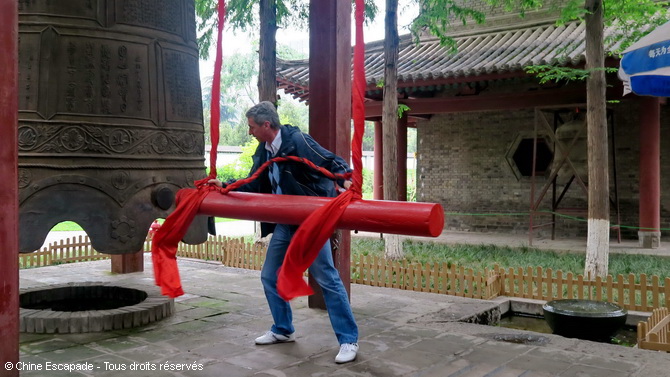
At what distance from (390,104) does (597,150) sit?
3198 mm

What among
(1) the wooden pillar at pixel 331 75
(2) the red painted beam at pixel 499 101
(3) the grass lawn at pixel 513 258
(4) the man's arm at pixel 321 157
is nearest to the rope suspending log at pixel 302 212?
(4) the man's arm at pixel 321 157

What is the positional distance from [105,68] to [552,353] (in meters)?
3.62

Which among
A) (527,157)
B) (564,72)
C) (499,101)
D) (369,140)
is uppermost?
(369,140)

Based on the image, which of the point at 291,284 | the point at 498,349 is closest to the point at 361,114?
the point at 291,284

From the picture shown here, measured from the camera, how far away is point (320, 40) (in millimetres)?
5508

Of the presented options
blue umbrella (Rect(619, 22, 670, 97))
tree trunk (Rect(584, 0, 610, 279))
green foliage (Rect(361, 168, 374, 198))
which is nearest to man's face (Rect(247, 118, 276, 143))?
blue umbrella (Rect(619, 22, 670, 97))

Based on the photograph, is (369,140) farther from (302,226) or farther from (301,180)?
(302,226)

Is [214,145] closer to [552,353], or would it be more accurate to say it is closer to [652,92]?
[552,353]

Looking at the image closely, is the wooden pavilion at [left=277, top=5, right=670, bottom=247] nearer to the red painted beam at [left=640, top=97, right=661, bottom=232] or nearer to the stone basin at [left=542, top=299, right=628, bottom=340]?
the red painted beam at [left=640, top=97, right=661, bottom=232]

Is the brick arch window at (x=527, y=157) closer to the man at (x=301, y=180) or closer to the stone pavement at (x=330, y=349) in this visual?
the stone pavement at (x=330, y=349)

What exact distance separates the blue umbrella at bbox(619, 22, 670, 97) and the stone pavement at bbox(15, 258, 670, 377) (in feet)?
7.36

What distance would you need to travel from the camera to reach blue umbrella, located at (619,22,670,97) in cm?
466

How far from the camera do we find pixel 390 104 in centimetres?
940

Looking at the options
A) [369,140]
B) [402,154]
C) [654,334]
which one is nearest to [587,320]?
[654,334]
